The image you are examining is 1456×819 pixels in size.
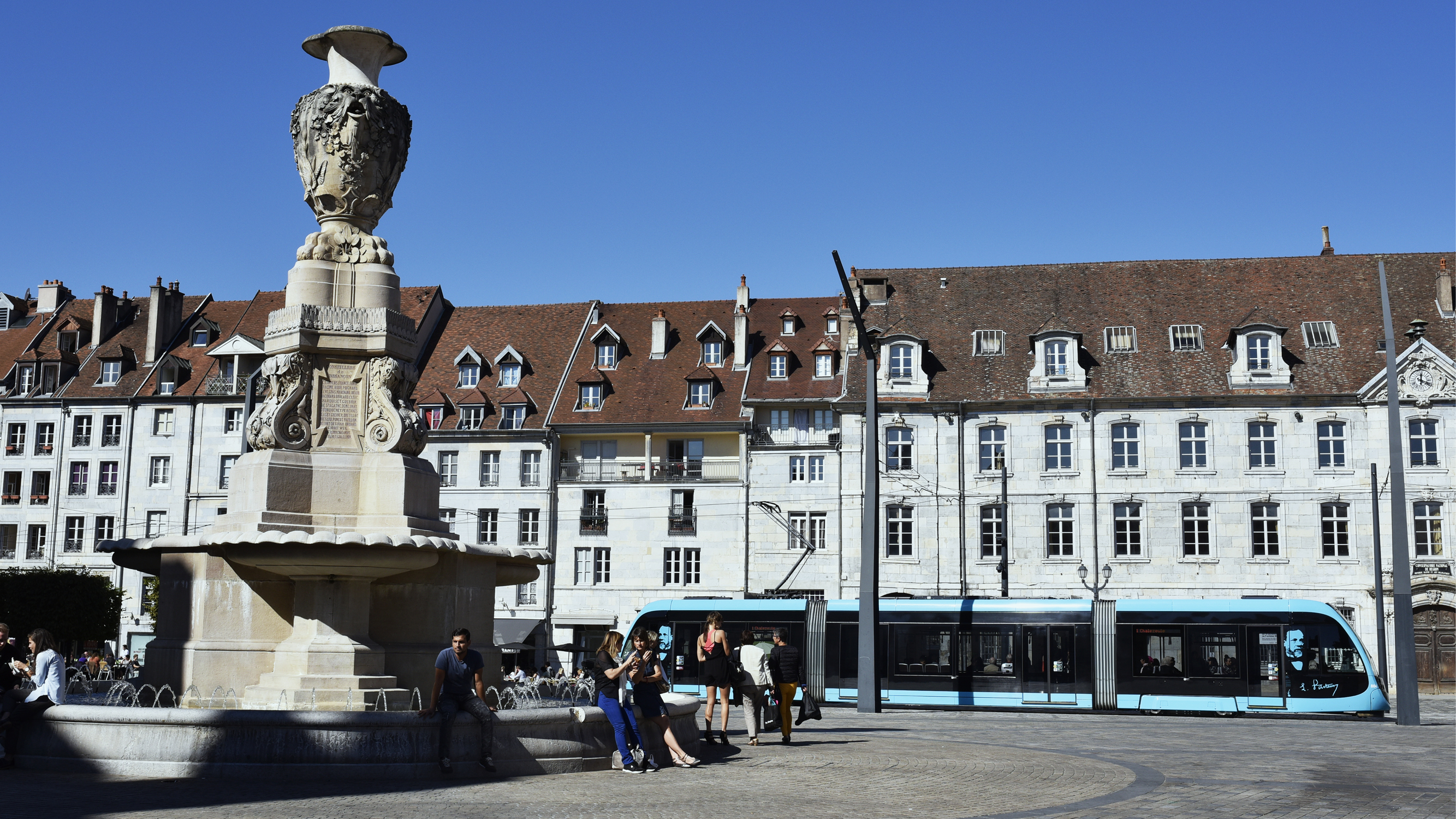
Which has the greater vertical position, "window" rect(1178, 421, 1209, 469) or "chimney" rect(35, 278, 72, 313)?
"chimney" rect(35, 278, 72, 313)

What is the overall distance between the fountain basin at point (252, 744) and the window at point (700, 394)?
4307 cm

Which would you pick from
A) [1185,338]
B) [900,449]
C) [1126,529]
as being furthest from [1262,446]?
[900,449]

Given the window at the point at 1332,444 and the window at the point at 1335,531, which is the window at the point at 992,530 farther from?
the window at the point at 1332,444

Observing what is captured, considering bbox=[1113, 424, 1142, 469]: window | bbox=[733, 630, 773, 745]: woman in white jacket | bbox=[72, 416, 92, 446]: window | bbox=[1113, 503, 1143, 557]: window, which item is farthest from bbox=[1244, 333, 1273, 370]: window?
bbox=[72, 416, 92, 446]: window

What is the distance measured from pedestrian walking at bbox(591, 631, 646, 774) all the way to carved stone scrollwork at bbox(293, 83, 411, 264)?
577 cm

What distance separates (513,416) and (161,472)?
15.2m

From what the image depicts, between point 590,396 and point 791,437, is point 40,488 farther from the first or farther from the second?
point 791,437

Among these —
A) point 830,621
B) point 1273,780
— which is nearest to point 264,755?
point 1273,780

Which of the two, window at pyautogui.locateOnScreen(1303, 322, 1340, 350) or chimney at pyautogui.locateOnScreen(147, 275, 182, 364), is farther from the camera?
chimney at pyautogui.locateOnScreen(147, 275, 182, 364)

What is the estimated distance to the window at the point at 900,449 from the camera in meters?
50.1

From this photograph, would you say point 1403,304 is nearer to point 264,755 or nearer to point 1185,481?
point 1185,481

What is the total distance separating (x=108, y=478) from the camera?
59031mm

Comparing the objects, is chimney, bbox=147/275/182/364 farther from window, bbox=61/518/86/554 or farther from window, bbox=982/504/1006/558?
window, bbox=982/504/1006/558

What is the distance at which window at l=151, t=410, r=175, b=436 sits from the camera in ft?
195
